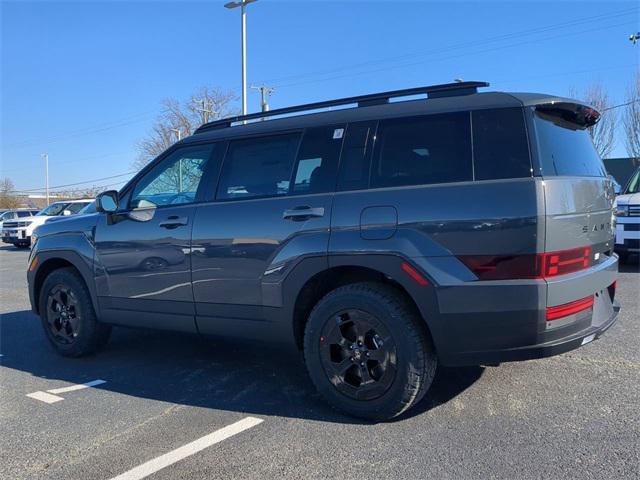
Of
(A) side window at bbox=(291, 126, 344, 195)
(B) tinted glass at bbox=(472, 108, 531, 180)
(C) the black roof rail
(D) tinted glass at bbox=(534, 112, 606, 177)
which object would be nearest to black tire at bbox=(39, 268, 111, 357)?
(C) the black roof rail

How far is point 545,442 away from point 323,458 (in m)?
1.28

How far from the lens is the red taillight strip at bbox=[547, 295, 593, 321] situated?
3.13m

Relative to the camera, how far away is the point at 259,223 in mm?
3945

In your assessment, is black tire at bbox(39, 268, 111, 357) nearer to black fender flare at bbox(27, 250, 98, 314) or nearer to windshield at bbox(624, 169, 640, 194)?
black fender flare at bbox(27, 250, 98, 314)

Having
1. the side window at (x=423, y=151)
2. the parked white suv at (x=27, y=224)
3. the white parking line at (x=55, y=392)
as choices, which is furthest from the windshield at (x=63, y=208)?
the side window at (x=423, y=151)

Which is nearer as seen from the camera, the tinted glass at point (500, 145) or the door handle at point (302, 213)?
the tinted glass at point (500, 145)

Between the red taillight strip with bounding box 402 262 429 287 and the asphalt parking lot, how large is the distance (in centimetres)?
92

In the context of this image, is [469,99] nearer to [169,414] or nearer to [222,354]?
[169,414]

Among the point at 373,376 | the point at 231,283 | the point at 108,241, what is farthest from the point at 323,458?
the point at 108,241

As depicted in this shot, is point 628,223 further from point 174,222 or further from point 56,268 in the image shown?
point 56,268

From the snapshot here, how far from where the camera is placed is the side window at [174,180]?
4.54 metres

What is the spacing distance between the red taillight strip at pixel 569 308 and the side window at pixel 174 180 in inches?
111

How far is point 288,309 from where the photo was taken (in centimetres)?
384

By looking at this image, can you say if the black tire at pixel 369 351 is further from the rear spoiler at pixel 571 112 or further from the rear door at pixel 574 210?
the rear spoiler at pixel 571 112
